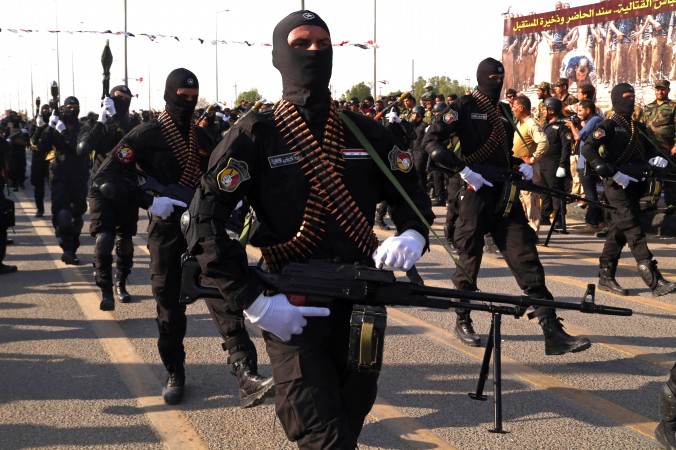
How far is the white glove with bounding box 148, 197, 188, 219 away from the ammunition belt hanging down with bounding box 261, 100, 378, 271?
2056 millimetres

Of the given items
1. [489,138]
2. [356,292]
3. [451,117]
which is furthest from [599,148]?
[356,292]

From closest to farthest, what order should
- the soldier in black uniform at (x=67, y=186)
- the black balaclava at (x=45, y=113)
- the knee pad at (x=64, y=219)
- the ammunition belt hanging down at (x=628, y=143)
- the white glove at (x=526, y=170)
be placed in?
the white glove at (x=526, y=170) < the ammunition belt hanging down at (x=628, y=143) < the knee pad at (x=64, y=219) < the soldier in black uniform at (x=67, y=186) < the black balaclava at (x=45, y=113)

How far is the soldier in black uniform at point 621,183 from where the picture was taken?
8602 mm

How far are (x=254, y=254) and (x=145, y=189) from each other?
18.8 feet

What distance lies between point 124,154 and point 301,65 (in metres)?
2.52

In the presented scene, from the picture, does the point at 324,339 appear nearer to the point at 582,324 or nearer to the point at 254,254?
the point at 582,324

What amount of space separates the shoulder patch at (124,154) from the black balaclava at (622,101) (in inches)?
217

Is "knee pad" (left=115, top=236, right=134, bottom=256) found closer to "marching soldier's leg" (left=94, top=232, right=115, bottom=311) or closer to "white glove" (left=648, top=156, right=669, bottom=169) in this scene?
"marching soldier's leg" (left=94, top=232, right=115, bottom=311)

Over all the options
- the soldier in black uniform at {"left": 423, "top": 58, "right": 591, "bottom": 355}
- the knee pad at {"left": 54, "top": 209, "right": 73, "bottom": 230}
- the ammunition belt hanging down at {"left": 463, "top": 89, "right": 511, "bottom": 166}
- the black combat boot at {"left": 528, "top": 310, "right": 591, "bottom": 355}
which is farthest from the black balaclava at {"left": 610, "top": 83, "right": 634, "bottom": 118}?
the knee pad at {"left": 54, "top": 209, "right": 73, "bottom": 230}

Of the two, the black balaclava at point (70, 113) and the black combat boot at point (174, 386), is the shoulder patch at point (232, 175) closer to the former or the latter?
the black combat boot at point (174, 386)

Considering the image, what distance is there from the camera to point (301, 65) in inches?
129

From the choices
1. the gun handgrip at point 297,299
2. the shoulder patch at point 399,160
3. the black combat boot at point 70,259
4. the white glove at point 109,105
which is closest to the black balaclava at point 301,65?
the shoulder patch at point 399,160

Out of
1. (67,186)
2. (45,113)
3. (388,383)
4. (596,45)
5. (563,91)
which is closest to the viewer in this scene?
(388,383)

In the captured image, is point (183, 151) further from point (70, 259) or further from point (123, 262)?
point (70, 259)
